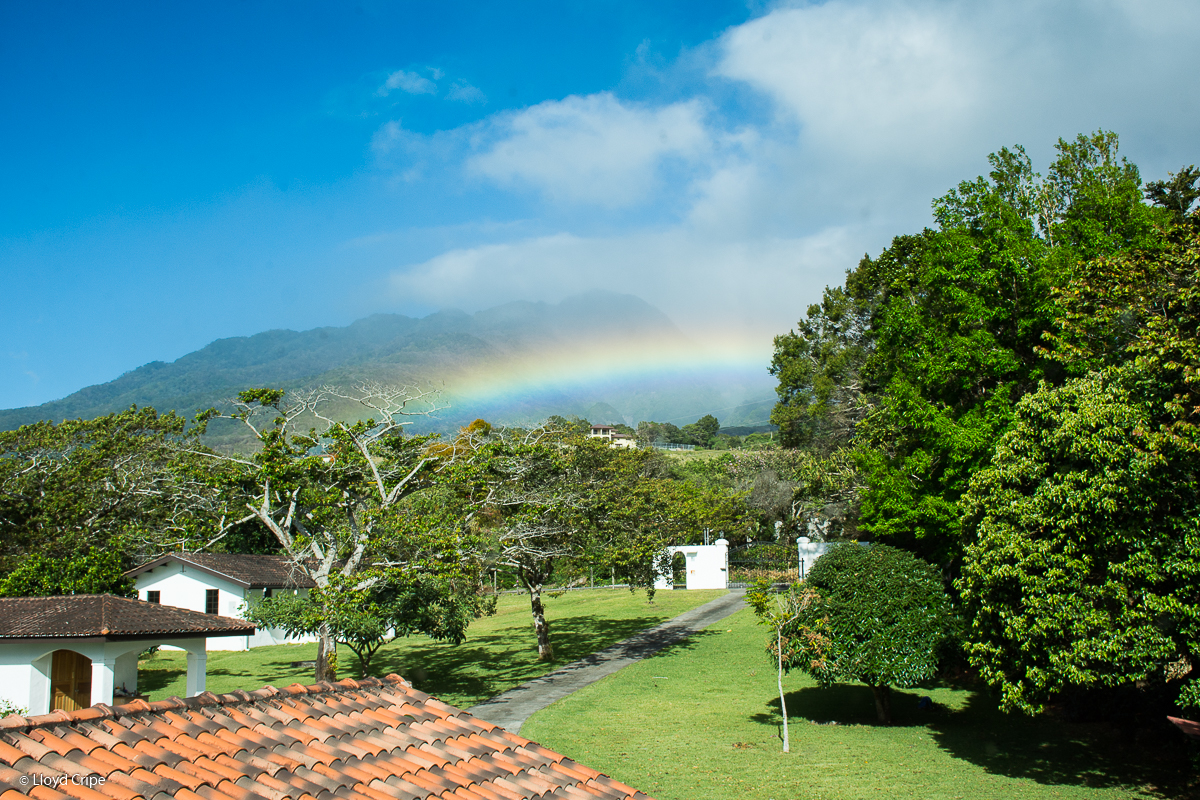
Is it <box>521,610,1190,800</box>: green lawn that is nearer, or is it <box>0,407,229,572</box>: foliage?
<box>521,610,1190,800</box>: green lawn

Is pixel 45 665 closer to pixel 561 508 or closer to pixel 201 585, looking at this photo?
pixel 561 508

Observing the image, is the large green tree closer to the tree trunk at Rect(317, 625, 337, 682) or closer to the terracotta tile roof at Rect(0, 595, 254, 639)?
the tree trunk at Rect(317, 625, 337, 682)

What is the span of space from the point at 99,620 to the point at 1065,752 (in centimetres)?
1995

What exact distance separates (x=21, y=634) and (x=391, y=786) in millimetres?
14705

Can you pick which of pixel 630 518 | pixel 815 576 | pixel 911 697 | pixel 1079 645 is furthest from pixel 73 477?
pixel 1079 645

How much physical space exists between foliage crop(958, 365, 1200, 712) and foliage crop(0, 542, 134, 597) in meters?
24.2

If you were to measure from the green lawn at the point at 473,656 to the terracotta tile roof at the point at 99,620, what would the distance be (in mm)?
6294

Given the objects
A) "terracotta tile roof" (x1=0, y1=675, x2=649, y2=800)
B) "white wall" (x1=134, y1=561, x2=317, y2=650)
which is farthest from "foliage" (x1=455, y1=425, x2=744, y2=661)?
"white wall" (x1=134, y1=561, x2=317, y2=650)

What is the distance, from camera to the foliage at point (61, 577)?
22922 millimetres

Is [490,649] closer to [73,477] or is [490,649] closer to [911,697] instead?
[911,697]

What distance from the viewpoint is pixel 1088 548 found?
1124 cm

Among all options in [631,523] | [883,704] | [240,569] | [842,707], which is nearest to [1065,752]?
[883,704]

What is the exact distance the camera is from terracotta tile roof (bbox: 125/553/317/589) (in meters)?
32.8

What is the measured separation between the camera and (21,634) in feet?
50.3
